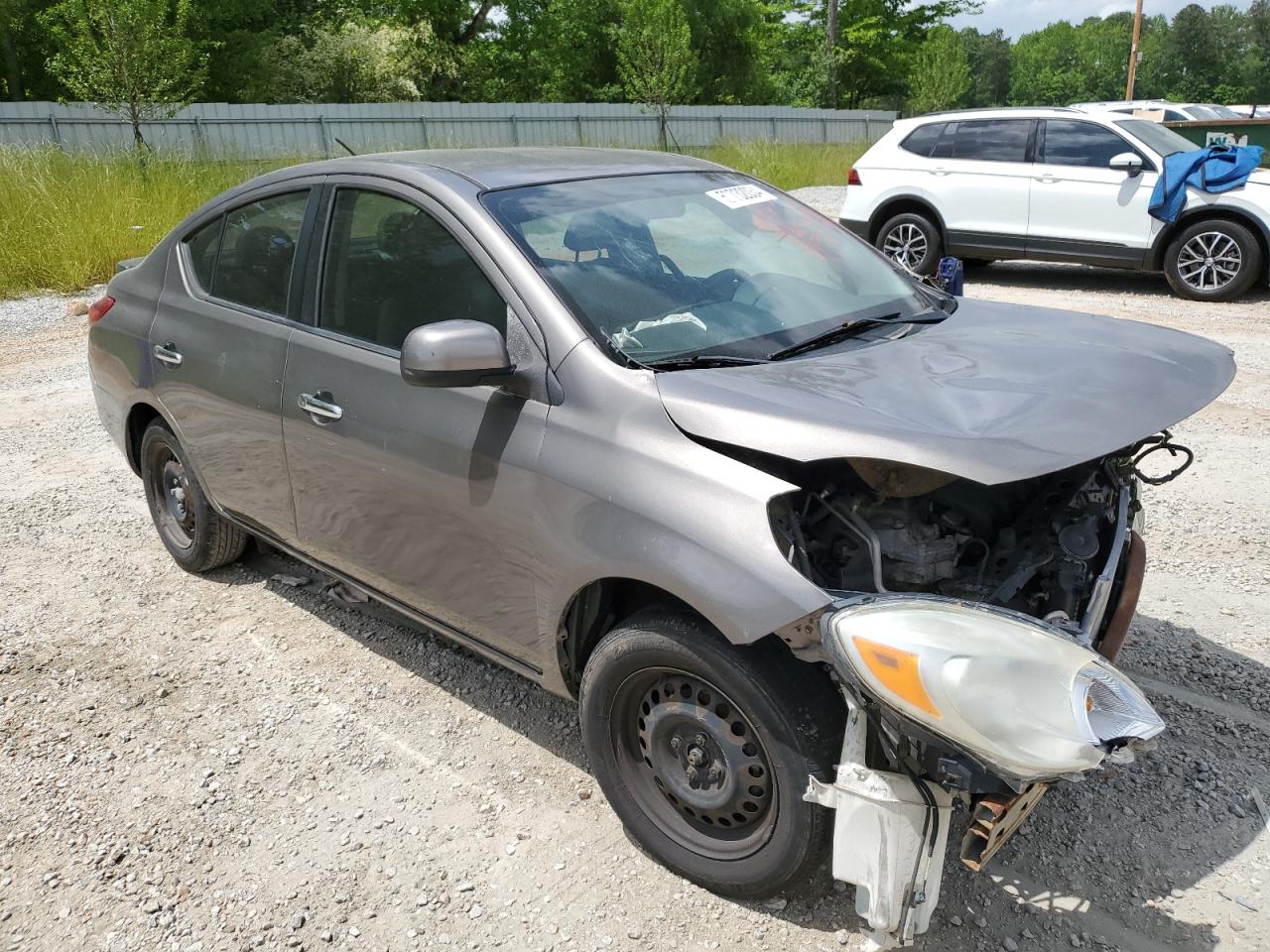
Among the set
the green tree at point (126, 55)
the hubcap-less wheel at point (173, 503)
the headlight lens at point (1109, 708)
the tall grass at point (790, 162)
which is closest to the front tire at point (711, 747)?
the headlight lens at point (1109, 708)

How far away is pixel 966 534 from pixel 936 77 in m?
54.9

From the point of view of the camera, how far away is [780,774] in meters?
2.42

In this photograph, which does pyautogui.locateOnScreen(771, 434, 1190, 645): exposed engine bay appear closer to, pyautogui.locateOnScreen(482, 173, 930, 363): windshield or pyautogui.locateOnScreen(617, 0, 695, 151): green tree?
pyautogui.locateOnScreen(482, 173, 930, 363): windshield

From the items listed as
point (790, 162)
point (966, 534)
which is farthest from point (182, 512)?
point (790, 162)

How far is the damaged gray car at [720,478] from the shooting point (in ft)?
7.32

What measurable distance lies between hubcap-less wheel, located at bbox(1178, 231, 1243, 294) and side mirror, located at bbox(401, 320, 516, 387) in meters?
9.39

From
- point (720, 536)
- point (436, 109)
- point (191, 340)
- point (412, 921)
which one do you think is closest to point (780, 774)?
point (720, 536)

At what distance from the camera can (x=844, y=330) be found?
3205mm

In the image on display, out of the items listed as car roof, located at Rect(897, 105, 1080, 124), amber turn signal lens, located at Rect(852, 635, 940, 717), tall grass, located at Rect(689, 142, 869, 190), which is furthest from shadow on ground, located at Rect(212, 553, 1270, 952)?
tall grass, located at Rect(689, 142, 869, 190)

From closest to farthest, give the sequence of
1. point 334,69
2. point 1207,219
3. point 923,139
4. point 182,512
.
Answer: point 182,512, point 1207,219, point 923,139, point 334,69

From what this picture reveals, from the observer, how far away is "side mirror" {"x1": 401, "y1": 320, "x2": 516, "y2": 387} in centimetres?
277

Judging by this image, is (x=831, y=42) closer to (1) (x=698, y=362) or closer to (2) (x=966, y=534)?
(1) (x=698, y=362)

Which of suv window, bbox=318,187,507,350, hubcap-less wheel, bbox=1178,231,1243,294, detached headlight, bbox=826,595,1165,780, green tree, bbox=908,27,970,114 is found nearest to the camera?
detached headlight, bbox=826,595,1165,780

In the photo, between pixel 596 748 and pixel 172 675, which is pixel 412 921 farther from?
pixel 172 675
